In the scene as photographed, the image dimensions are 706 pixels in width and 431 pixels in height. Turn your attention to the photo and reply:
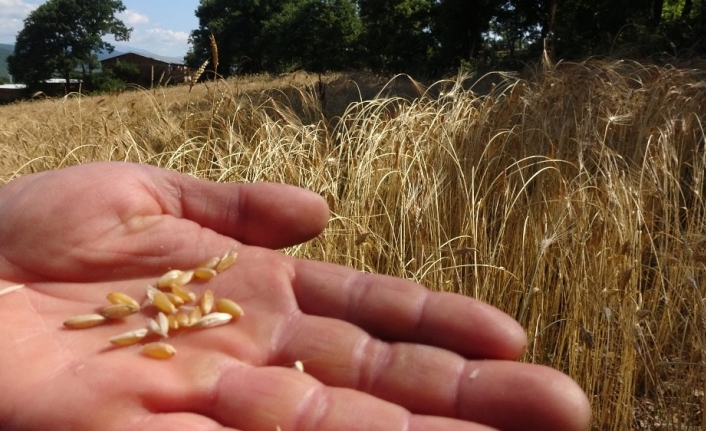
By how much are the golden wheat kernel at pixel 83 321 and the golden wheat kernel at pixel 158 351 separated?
199 mm

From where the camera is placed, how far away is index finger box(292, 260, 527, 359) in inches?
53.5

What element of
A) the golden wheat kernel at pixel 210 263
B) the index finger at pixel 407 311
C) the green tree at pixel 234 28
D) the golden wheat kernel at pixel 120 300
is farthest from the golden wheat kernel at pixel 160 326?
the green tree at pixel 234 28

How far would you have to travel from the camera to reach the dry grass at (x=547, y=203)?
2.04m

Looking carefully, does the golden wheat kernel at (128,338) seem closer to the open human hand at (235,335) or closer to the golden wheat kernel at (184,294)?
the open human hand at (235,335)

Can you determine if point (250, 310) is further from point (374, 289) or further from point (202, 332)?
point (374, 289)

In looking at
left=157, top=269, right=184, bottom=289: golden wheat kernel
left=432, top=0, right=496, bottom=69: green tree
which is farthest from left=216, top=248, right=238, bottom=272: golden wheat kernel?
left=432, top=0, right=496, bottom=69: green tree

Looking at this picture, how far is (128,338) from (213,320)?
0.20m

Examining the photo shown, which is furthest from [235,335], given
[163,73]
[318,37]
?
[318,37]

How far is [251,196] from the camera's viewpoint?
180 cm

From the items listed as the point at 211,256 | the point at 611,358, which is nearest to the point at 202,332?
the point at 211,256

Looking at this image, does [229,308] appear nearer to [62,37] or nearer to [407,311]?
[407,311]

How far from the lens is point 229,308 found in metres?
1.55

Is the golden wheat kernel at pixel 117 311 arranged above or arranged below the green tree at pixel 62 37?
below

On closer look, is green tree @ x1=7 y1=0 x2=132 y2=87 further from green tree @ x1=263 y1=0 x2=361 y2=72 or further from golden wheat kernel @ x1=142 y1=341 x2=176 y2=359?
golden wheat kernel @ x1=142 y1=341 x2=176 y2=359
